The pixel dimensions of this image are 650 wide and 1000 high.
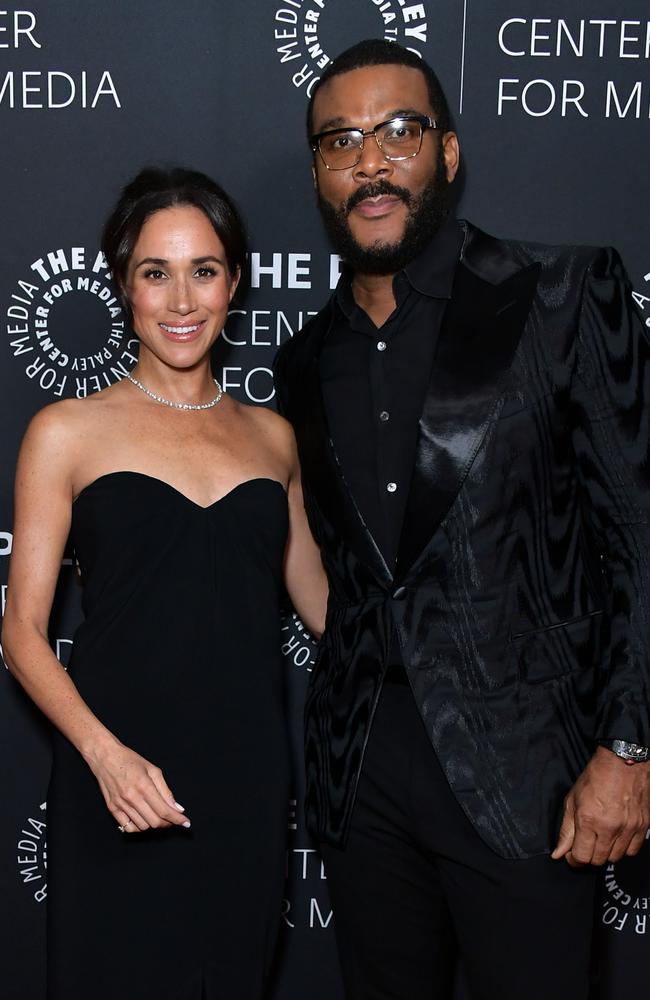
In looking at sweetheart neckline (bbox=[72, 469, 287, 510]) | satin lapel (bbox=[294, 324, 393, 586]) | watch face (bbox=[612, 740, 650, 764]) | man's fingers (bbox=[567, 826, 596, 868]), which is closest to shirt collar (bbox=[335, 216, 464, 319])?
satin lapel (bbox=[294, 324, 393, 586])

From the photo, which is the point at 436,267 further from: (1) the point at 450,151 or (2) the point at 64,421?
A: (2) the point at 64,421

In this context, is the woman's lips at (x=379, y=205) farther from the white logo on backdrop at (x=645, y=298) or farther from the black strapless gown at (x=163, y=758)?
the white logo on backdrop at (x=645, y=298)

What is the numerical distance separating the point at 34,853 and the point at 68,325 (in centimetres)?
124

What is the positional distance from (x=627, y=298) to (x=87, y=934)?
139 centimetres

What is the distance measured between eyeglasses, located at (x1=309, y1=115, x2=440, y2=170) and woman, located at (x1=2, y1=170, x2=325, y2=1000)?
28cm

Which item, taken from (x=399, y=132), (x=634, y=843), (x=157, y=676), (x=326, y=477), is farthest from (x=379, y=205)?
(x=634, y=843)

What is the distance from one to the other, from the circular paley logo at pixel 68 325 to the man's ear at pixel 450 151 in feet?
2.71

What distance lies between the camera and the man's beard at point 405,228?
1858 mm

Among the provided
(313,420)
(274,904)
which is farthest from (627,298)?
(274,904)

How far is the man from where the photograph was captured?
1658 mm

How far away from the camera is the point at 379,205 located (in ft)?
6.13

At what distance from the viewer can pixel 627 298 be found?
5.54ft

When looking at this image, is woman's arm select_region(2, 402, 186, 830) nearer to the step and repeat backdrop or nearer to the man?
the man

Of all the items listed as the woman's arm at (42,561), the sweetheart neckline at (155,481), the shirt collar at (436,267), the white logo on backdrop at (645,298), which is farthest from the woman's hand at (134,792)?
the white logo on backdrop at (645,298)
